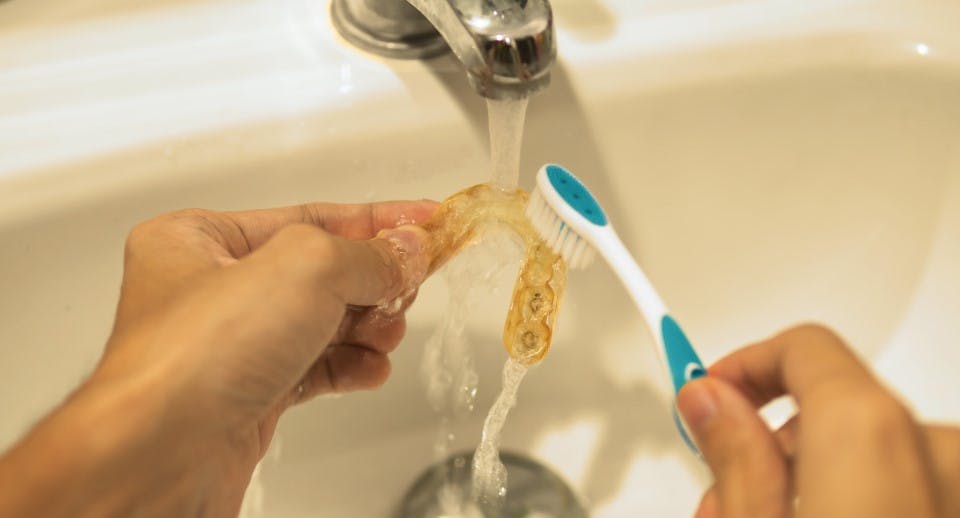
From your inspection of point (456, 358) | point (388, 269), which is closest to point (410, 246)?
point (388, 269)

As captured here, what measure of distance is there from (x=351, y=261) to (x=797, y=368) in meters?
0.17

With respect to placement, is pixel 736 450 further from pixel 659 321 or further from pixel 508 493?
pixel 508 493

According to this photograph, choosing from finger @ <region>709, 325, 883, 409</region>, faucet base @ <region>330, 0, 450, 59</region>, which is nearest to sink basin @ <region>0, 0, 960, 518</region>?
faucet base @ <region>330, 0, 450, 59</region>

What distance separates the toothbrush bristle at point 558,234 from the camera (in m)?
0.35

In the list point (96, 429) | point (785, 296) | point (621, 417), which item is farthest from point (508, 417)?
point (96, 429)

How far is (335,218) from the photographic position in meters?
0.39

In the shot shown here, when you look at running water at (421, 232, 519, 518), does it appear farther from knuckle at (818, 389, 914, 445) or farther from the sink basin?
knuckle at (818, 389, 914, 445)

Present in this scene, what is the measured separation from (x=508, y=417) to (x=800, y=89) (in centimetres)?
26

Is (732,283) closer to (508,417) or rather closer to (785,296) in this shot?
(785,296)

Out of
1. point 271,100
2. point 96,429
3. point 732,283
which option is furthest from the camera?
point 732,283

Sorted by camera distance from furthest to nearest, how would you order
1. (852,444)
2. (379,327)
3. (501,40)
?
(379,327)
(501,40)
(852,444)

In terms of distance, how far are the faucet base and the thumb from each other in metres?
0.23

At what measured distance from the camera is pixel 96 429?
0.24 m

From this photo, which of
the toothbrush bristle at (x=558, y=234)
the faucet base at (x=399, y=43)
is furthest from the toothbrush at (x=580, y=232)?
the faucet base at (x=399, y=43)
